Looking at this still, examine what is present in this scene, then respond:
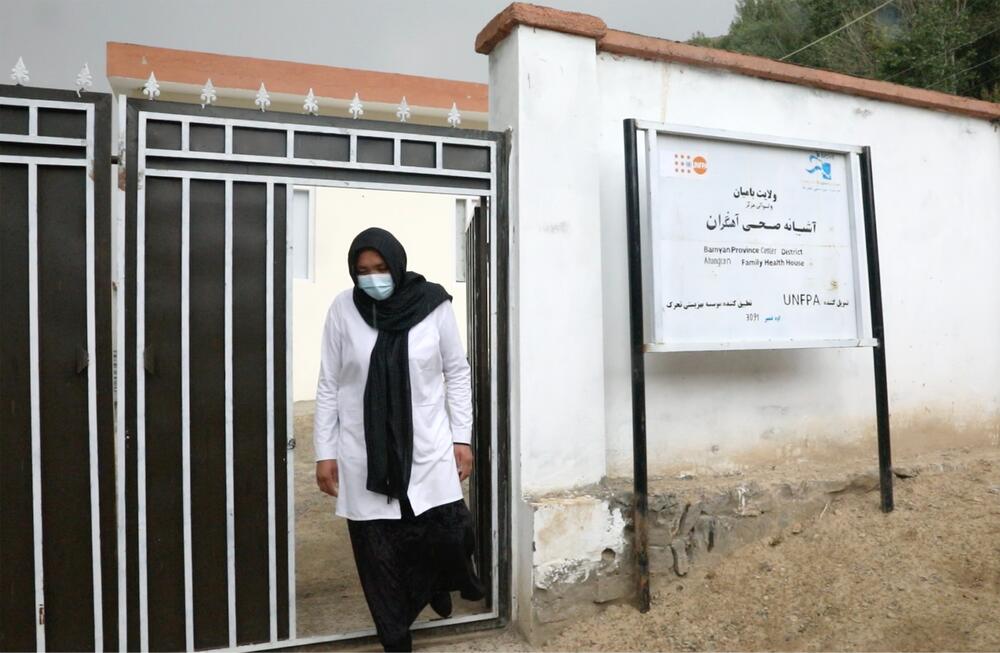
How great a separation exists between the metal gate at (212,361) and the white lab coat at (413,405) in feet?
0.69

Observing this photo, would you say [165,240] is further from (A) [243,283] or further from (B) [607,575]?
(B) [607,575]

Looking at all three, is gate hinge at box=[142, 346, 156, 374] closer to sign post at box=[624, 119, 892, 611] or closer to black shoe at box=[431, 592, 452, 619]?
black shoe at box=[431, 592, 452, 619]

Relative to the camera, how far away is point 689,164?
10.5ft

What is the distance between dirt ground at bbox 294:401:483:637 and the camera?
323cm

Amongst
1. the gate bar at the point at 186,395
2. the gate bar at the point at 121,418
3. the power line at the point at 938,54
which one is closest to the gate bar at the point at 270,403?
the gate bar at the point at 186,395

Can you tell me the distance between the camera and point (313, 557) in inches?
166

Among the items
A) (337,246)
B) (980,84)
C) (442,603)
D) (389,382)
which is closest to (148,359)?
(389,382)

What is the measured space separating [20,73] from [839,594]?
3634 mm

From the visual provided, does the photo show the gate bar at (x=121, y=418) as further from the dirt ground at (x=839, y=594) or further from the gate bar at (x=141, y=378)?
the dirt ground at (x=839, y=594)

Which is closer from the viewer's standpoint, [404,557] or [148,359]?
[148,359]

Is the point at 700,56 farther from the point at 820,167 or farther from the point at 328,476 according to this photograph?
the point at 328,476

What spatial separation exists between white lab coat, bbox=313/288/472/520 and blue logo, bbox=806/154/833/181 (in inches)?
75.7

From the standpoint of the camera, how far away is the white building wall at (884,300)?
11.0 feet

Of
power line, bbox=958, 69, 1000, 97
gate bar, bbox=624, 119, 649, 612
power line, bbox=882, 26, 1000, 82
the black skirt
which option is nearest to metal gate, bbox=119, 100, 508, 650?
the black skirt
